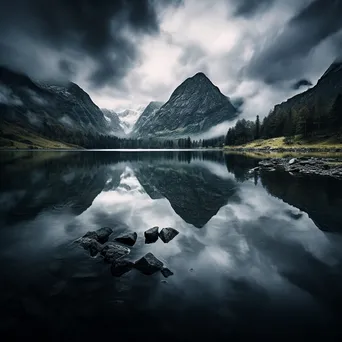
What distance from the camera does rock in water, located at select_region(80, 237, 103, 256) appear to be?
12844 millimetres

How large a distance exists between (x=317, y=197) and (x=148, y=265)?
73.7 feet

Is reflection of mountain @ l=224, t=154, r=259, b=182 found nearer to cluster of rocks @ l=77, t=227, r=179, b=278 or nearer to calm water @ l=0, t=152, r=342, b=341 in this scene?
calm water @ l=0, t=152, r=342, b=341

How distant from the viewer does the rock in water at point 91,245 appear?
42.1 ft

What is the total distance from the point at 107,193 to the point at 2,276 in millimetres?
19843

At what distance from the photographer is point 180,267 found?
1141 cm

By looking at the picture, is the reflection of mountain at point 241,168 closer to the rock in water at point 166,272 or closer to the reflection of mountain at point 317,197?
the reflection of mountain at point 317,197

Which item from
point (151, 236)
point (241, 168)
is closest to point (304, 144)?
point (241, 168)

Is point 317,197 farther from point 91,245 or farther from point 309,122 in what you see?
point 309,122

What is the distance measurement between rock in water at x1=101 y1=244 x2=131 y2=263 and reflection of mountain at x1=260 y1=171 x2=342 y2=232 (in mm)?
14418

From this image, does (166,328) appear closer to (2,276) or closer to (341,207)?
(2,276)

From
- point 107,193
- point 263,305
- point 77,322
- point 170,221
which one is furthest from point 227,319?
point 107,193

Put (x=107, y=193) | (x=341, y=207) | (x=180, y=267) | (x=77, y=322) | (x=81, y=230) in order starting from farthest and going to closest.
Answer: (x=107, y=193), (x=341, y=207), (x=81, y=230), (x=180, y=267), (x=77, y=322)

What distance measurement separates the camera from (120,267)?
10945 mm

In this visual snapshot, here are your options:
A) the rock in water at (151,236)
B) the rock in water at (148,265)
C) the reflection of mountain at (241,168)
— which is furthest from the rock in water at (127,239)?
the reflection of mountain at (241,168)
